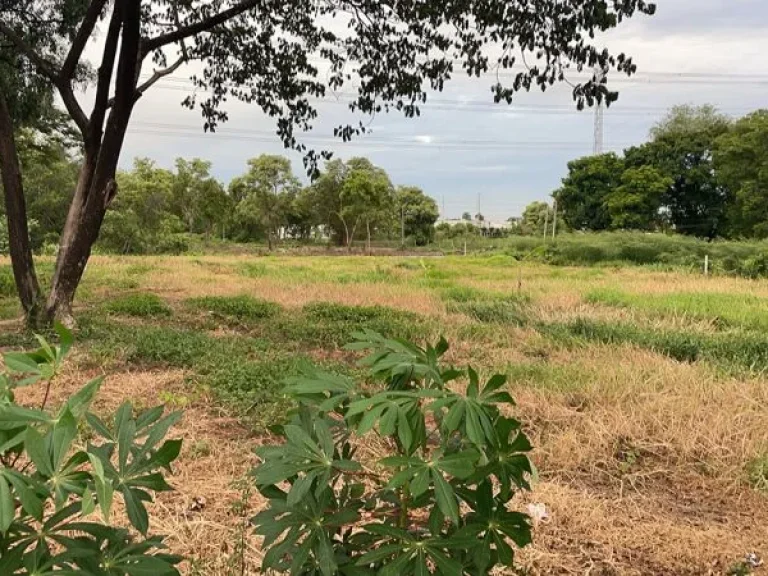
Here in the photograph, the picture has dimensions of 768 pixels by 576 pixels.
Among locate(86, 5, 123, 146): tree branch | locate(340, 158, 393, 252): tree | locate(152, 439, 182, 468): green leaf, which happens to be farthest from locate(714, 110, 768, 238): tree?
locate(152, 439, 182, 468): green leaf

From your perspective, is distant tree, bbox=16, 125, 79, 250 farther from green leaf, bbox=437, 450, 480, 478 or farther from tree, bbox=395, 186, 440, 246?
tree, bbox=395, 186, 440, 246

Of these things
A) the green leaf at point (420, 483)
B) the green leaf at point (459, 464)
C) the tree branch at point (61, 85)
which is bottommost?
the green leaf at point (420, 483)

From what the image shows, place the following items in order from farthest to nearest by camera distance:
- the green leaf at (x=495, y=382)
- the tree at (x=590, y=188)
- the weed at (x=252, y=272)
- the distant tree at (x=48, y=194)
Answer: the tree at (x=590, y=188) < the distant tree at (x=48, y=194) < the weed at (x=252, y=272) < the green leaf at (x=495, y=382)

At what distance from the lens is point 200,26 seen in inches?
275

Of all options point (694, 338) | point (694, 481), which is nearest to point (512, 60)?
point (694, 338)

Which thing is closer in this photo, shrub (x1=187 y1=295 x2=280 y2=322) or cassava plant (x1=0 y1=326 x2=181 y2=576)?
cassava plant (x1=0 y1=326 x2=181 y2=576)

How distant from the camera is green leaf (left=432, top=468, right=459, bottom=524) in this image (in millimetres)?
1049

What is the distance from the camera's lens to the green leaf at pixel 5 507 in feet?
2.81

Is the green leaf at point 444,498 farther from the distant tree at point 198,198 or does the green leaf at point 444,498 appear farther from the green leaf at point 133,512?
the distant tree at point 198,198

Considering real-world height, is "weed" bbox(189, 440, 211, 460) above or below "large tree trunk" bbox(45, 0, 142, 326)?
below

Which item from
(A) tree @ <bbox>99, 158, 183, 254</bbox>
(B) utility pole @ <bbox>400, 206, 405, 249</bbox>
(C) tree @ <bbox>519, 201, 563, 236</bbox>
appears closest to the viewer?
(A) tree @ <bbox>99, 158, 183, 254</bbox>

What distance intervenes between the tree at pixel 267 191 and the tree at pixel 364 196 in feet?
11.8

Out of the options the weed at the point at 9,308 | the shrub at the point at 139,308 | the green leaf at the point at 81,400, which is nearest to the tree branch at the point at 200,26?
the shrub at the point at 139,308

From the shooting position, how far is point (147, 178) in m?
34.3
